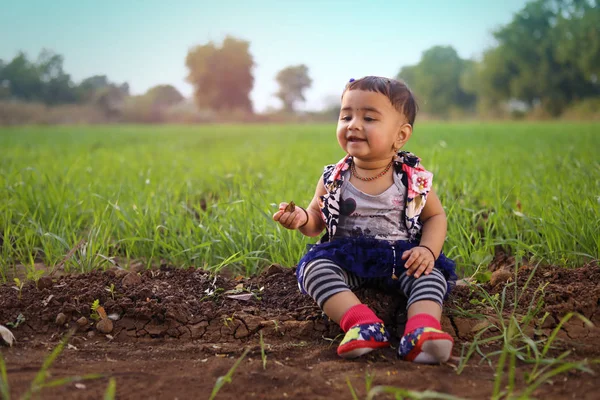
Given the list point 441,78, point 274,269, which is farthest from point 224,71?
point 274,269

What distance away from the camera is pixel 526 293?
2.33 meters

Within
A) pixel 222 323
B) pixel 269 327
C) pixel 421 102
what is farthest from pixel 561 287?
pixel 222 323

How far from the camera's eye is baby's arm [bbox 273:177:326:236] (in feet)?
7.33

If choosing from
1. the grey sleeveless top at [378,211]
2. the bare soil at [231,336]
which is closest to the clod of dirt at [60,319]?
the bare soil at [231,336]

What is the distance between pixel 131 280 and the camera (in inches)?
95.4

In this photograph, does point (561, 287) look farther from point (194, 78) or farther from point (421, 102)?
point (194, 78)

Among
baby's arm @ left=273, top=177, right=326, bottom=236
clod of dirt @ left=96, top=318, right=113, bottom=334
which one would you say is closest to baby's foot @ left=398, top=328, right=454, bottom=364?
baby's arm @ left=273, top=177, right=326, bottom=236

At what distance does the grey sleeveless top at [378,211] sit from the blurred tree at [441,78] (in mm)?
49049

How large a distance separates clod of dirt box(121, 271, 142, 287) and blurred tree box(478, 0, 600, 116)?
31.7 m

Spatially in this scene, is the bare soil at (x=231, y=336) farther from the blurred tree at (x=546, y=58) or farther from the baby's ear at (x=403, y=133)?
the blurred tree at (x=546, y=58)

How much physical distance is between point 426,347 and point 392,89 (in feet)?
3.31

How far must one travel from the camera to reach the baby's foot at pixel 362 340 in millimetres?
1879

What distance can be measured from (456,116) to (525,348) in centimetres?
4968

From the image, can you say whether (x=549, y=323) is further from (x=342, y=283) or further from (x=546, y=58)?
(x=546, y=58)
